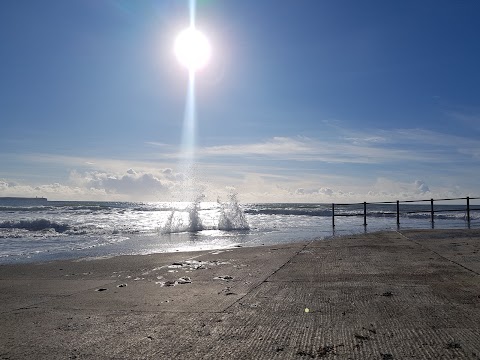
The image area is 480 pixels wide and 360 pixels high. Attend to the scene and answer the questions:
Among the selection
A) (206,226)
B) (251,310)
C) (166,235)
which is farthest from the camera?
(206,226)

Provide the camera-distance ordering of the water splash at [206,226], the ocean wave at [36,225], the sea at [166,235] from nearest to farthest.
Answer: the sea at [166,235]
the water splash at [206,226]
the ocean wave at [36,225]

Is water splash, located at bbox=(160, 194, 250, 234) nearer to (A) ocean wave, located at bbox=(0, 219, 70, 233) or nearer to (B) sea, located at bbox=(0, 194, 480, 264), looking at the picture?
(B) sea, located at bbox=(0, 194, 480, 264)

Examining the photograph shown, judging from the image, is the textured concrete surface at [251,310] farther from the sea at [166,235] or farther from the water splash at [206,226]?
the water splash at [206,226]

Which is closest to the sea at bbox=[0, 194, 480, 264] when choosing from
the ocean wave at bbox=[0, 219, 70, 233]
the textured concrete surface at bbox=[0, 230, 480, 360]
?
the ocean wave at bbox=[0, 219, 70, 233]

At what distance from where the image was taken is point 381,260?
8375 mm

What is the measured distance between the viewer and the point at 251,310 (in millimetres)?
4742

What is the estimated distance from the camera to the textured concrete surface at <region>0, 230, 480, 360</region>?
3.52 meters

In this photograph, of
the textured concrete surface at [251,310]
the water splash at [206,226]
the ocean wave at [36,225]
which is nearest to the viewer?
the textured concrete surface at [251,310]

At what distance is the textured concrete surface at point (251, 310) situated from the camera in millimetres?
3520

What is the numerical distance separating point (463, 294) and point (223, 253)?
6.10 meters

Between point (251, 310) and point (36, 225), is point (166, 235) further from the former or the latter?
point (251, 310)

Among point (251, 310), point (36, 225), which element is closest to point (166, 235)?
point (36, 225)

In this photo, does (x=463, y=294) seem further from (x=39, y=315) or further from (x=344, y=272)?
(x=39, y=315)

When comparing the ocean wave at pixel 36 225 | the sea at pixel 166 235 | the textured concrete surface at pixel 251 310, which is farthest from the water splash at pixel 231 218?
the textured concrete surface at pixel 251 310
